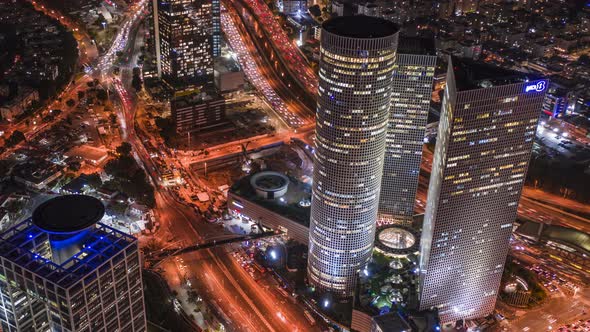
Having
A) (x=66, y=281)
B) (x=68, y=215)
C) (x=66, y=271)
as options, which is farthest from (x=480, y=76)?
(x=66, y=281)

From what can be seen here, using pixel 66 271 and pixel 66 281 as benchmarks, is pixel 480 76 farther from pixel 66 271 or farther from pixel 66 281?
pixel 66 281

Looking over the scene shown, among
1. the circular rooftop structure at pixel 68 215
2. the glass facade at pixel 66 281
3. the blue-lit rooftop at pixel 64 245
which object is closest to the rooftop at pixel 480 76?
the glass facade at pixel 66 281

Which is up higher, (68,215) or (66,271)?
(68,215)

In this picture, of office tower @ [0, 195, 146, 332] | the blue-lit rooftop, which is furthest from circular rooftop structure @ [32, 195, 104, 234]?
the blue-lit rooftop

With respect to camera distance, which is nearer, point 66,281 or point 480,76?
point 66,281

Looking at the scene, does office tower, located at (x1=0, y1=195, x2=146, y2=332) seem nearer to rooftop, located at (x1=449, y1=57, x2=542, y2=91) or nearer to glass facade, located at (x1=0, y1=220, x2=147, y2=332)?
glass facade, located at (x1=0, y1=220, x2=147, y2=332)

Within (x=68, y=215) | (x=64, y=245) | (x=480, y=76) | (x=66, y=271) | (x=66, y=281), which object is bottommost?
(x=66, y=281)
